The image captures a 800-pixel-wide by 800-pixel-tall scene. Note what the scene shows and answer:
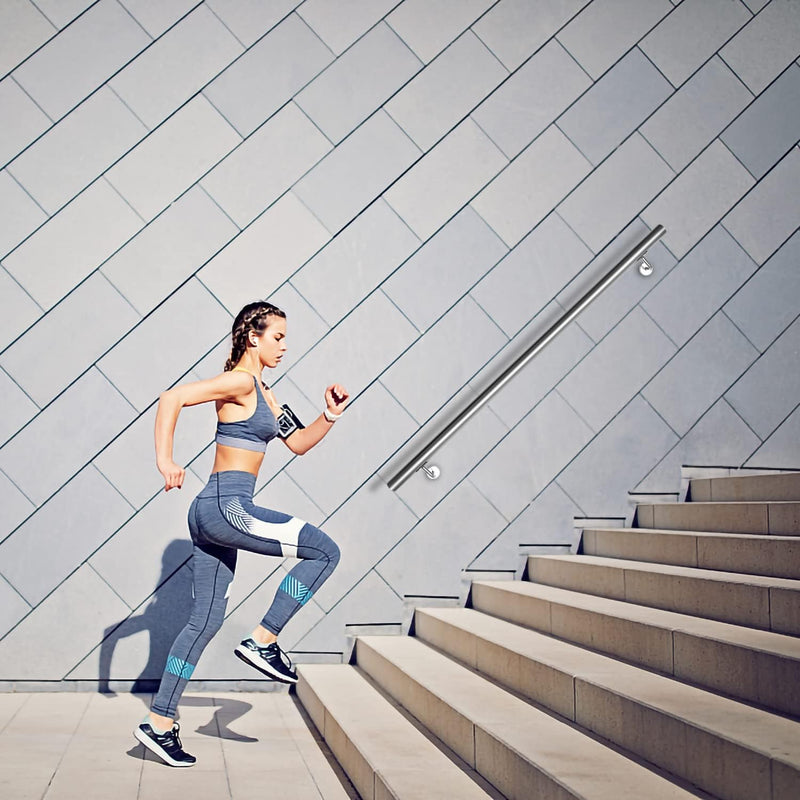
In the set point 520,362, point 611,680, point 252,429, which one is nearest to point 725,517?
point 520,362

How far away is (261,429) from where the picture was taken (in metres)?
3.14

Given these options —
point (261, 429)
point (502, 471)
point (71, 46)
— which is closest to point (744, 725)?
point (261, 429)

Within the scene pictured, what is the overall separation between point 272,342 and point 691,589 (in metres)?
1.54

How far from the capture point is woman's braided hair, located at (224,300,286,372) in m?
3.17

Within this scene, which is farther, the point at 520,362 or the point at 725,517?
the point at 520,362

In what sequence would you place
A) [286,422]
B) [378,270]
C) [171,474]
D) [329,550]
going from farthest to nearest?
[378,270], [286,422], [329,550], [171,474]

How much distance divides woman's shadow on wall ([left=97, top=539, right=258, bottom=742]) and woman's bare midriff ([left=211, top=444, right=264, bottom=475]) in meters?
1.47

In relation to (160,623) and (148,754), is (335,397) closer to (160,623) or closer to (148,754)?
(148,754)

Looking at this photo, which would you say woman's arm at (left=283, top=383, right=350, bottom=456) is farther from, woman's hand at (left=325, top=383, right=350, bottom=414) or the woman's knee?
the woman's knee

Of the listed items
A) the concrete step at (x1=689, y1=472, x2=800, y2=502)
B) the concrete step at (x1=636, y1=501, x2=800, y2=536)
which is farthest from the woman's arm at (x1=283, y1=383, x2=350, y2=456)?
the concrete step at (x1=689, y1=472, x2=800, y2=502)

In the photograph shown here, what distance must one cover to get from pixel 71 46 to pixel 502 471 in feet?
9.47

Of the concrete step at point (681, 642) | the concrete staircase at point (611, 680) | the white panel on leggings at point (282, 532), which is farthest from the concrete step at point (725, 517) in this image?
the white panel on leggings at point (282, 532)

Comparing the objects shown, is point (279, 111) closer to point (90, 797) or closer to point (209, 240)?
point (209, 240)

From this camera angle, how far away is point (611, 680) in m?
2.60
